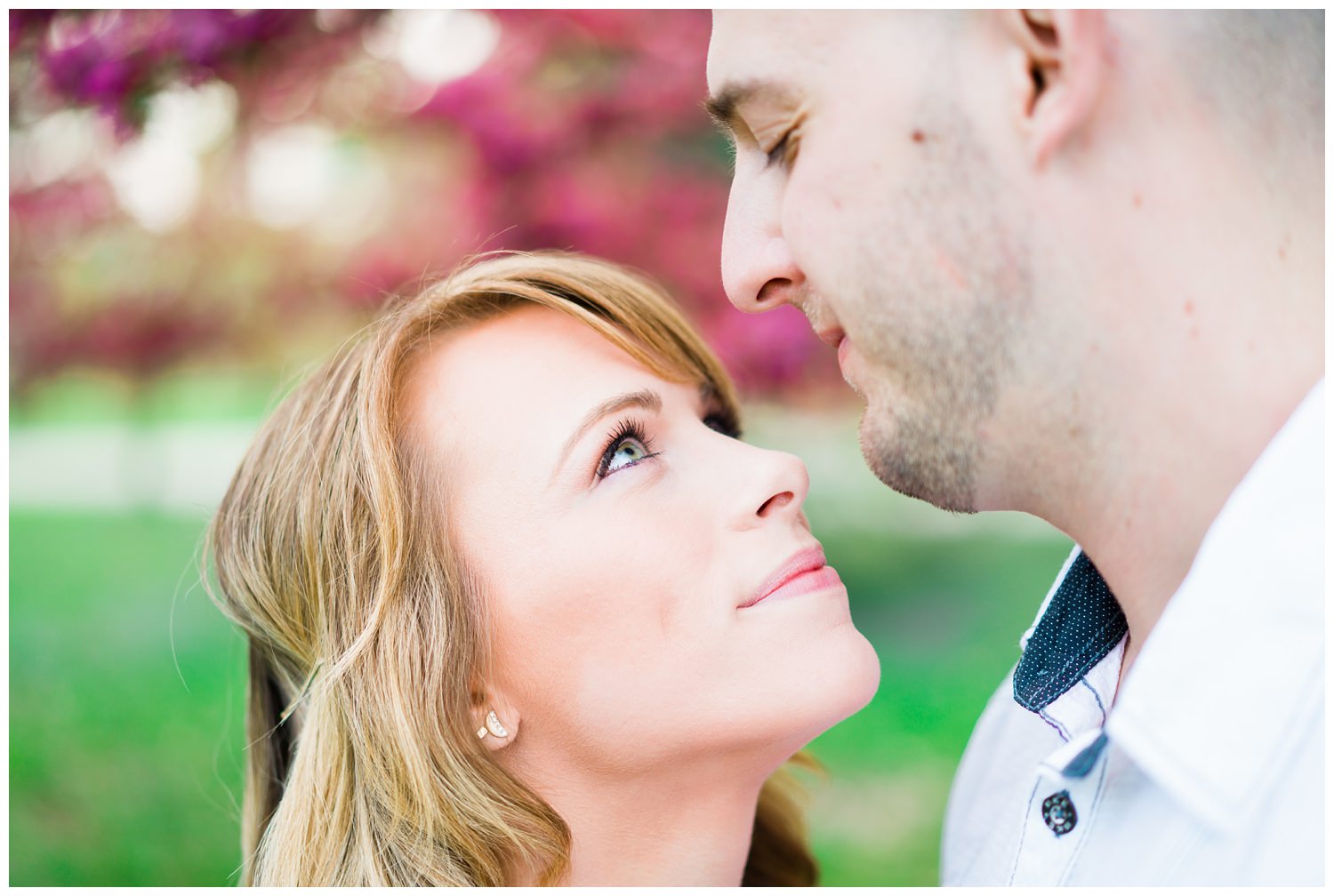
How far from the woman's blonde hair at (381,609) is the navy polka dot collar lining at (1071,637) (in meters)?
0.82

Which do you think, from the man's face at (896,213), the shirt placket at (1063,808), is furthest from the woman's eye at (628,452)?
the shirt placket at (1063,808)

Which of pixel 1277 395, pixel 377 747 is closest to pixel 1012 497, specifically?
pixel 1277 395

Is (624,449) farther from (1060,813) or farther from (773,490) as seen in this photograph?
(1060,813)

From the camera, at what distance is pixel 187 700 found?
349 centimetres

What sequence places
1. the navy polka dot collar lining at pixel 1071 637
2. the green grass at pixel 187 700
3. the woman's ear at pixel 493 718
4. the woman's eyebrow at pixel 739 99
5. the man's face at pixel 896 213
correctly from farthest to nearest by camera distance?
the green grass at pixel 187 700 < the woman's ear at pixel 493 718 < the navy polka dot collar lining at pixel 1071 637 < the woman's eyebrow at pixel 739 99 < the man's face at pixel 896 213

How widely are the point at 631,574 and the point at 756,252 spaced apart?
0.56 meters

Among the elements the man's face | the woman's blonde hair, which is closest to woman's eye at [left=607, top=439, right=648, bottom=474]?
the woman's blonde hair

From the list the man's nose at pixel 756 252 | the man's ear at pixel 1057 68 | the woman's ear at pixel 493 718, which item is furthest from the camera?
the woman's ear at pixel 493 718

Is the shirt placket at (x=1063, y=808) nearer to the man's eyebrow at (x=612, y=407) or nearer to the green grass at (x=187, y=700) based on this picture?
the man's eyebrow at (x=612, y=407)

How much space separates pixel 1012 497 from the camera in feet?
4.91

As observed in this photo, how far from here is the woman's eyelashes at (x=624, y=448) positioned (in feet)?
5.75

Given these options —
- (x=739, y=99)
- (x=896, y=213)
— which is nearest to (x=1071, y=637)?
(x=896, y=213)

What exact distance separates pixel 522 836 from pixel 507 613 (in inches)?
15.4

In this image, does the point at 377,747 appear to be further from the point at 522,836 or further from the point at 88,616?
the point at 88,616
